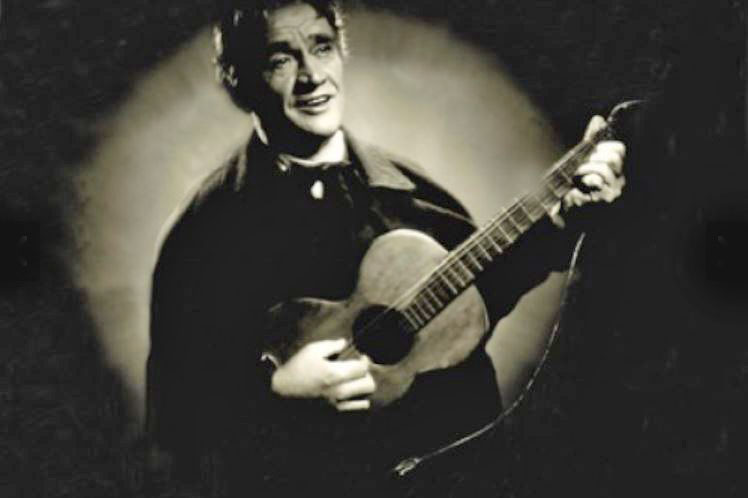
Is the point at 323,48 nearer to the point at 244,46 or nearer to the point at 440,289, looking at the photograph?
the point at 244,46

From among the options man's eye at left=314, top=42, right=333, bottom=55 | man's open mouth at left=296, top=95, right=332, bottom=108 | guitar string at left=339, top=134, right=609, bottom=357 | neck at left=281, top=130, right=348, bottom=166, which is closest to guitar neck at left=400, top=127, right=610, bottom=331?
guitar string at left=339, top=134, right=609, bottom=357

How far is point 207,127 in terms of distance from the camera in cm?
314

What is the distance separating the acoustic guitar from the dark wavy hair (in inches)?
22.5

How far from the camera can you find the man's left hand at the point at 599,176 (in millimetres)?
3084

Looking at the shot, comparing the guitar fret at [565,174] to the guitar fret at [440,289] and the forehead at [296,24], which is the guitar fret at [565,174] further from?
the forehead at [296,24]

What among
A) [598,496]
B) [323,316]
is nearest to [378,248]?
[323,316]

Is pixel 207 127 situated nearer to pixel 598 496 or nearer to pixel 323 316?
pixel 323 316

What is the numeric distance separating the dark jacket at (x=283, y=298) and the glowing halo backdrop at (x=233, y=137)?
0.06 meters

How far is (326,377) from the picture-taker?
3049mm

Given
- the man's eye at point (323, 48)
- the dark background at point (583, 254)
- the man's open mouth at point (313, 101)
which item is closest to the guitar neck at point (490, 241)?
the dark background at point (583, 254)

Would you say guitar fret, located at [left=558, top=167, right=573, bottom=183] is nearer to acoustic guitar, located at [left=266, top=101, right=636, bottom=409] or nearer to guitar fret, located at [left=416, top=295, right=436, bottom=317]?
acoustic guitar, located at [left=266, top=101, right=636, bottom=409]

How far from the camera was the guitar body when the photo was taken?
9.93ft

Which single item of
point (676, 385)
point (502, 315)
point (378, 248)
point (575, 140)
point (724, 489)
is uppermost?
point (575, 140)

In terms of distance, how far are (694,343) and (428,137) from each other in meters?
0.95
